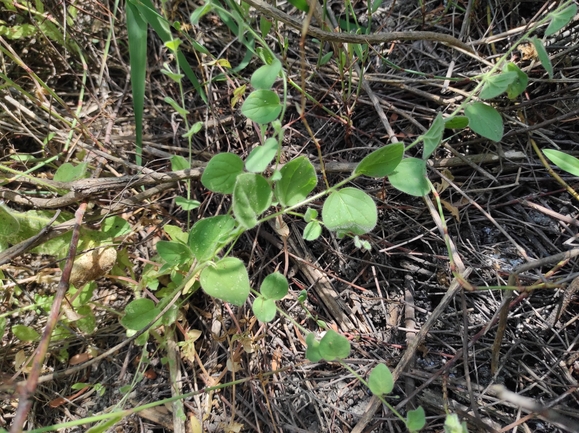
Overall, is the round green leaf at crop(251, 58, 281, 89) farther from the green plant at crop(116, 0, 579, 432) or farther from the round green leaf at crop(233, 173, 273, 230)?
the round green leaf at crop(233, 173, 273, 230)

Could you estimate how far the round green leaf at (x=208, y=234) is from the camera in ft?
3.12

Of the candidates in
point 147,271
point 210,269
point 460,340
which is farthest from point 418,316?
point 147,271

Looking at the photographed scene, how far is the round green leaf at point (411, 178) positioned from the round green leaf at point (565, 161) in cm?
40

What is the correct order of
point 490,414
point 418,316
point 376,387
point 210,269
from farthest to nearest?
point 418,316, point 490,414, point 210,269, point 376,387

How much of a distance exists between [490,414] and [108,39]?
1.66 metres

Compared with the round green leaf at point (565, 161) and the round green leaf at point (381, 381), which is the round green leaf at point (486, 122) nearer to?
the round green leaf at point (565, 161)

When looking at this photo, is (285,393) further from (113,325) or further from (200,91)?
(200,91)

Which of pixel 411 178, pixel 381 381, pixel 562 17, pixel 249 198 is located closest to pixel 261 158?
pixel 249 198

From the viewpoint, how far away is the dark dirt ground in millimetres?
1091

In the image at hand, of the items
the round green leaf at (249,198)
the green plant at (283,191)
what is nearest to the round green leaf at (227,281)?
the green plant at (283,191)

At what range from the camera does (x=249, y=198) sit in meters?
0.82

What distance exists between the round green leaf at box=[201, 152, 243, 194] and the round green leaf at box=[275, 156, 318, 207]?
113 mm

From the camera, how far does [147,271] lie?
123cm

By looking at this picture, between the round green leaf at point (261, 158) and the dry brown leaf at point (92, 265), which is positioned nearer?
the round green leaf at point (261, 158)
